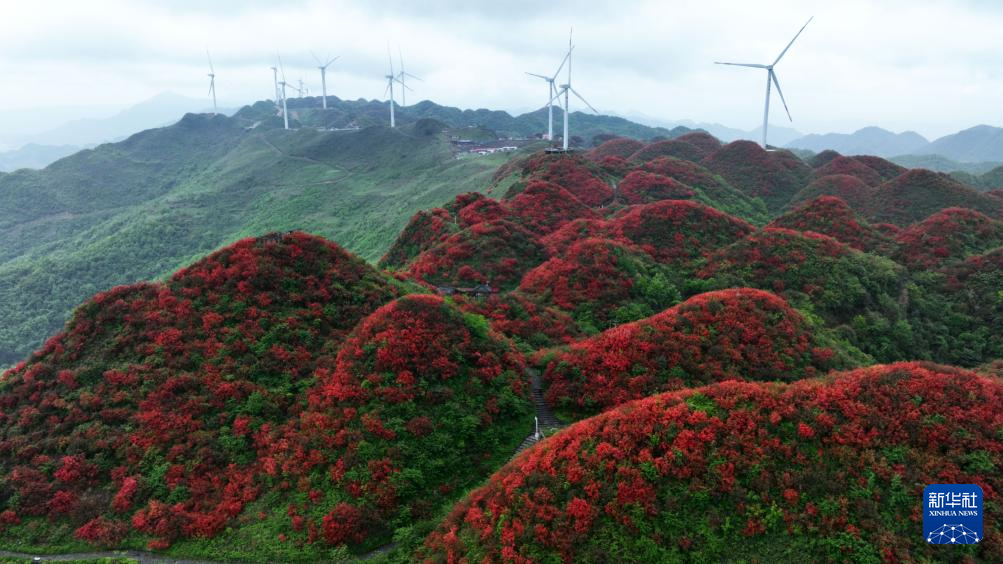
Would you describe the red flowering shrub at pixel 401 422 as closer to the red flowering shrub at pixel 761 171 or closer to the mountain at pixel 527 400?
the mountain at pixel 527 400

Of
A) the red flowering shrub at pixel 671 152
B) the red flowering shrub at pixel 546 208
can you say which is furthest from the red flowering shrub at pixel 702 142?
the red flowering shrub at pixel 546 208

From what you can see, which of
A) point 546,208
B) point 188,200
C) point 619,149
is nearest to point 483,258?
point 546,208

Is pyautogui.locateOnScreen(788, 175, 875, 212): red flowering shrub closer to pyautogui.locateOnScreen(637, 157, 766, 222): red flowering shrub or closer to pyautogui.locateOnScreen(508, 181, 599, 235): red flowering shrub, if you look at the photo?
pyautogui.locateOnScreen(637, 157, 766, 222): red flowering shrub

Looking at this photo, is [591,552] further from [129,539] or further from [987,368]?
[987,368]

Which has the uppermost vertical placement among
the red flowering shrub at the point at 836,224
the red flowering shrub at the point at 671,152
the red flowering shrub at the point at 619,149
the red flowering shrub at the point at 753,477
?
the red flowering shrub at the point at 619,149

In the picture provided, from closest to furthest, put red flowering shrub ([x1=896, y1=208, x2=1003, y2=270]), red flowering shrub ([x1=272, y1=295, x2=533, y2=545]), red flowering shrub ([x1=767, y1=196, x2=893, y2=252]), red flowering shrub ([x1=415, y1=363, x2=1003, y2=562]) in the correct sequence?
red flowering shrub ([x1=415, y1=363, x2=1003, y2=562]) < red flowering shrub ([x1=272, y1=295, x2=533, y2=545]) < red flowering shrub ([x1=896, y1=208, x2=1003, y2=270]) < red flowering shrub ([x1=767, y1=196, x2=893, y2=252])

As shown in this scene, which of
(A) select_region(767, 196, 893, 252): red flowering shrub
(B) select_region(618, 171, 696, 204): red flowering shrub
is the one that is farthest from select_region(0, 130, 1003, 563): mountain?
(B) select_region(618, 171, 696, 204): red flowering shrub

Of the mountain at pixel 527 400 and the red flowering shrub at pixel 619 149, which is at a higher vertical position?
the red flowering shrub at pixel 619 149
